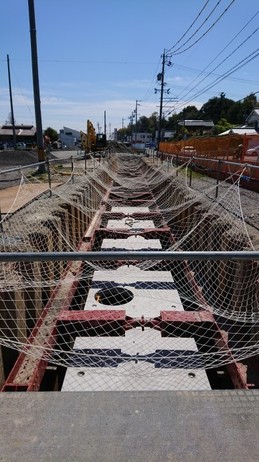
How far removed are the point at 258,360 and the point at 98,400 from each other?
130 inches

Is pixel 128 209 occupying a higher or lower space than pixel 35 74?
lower

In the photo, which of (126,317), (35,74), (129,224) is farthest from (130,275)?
(35,74)

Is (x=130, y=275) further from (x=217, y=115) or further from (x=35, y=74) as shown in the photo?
(x=217, y=115)

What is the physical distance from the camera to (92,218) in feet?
42.0

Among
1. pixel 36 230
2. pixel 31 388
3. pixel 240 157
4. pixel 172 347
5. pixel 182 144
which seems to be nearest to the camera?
pixel 31 388

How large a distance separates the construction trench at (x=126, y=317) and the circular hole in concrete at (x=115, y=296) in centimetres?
2

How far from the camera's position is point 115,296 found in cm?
673

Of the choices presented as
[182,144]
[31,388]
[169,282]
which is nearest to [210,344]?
[169,282]

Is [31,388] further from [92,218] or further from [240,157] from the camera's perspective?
[240,157]

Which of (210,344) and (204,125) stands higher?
(204,125)

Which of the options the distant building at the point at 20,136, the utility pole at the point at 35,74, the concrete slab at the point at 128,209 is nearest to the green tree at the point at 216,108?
the distant building at the point at 20,136

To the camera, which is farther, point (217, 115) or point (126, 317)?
point (217, 115)

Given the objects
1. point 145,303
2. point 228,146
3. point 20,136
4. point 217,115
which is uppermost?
point 217,115

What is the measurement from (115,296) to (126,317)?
4.50 ft
